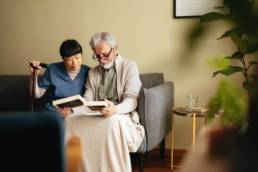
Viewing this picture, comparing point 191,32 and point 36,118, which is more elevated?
point 191,32

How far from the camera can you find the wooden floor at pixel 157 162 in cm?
282

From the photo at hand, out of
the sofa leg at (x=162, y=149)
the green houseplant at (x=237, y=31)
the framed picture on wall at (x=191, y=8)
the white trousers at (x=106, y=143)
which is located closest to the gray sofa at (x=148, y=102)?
the sofa leg at (x=162, y=149)

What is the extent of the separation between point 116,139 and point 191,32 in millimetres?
1774

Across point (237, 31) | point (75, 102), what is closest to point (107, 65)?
point (75, 102)

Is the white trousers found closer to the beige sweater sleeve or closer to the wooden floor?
the beige sweater sleeve

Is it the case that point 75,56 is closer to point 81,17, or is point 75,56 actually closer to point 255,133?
point 81,17

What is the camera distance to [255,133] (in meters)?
0.68

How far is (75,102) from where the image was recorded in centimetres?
235

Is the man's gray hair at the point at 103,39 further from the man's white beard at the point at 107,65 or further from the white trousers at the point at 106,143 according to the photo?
the white trousers at the point at 106,143

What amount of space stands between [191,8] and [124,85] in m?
0.88

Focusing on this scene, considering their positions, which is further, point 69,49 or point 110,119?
point 69,49

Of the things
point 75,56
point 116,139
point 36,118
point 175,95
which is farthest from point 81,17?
point 36,118

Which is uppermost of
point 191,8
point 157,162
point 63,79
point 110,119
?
point 191,8

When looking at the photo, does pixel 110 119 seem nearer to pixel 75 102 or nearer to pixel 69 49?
pixel 75 102
